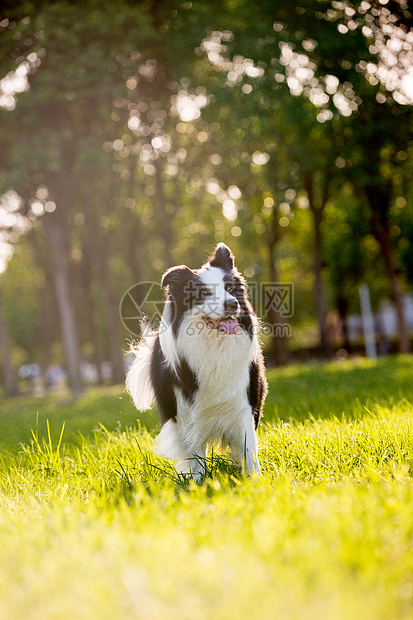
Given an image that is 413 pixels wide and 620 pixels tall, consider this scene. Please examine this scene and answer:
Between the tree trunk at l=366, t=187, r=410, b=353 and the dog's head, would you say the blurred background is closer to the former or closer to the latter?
the tree trunk at l=366, t=187, r=410, b=353

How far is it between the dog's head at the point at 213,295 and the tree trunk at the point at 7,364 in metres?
18.7

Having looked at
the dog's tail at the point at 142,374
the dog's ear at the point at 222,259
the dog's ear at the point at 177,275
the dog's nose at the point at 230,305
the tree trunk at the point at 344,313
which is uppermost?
the dog's ear at the point at 222,259

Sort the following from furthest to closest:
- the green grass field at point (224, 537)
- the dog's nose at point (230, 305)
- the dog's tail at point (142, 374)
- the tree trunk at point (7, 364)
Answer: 1. the tree trunk at point (7, 364)
2. the dog's tail at point (142, 374)
3. the dog's nose at point (230, 305)
4. the green grass field at point (224, 537)

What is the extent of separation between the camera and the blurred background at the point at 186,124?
15758 millimetres

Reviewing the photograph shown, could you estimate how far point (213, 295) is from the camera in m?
4.76

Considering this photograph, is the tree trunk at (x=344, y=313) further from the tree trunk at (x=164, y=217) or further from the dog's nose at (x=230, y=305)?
the dog's nose at (x=230, y=305)

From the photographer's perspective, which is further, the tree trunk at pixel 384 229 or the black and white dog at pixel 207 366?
the tree trunk at pixel 384 229

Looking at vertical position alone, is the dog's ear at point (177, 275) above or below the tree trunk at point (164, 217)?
below

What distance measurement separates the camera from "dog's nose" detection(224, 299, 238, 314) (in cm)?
Result: 465

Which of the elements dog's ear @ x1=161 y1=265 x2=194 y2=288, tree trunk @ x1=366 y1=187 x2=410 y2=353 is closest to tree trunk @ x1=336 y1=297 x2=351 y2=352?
tree trunk @ x1=366 y1=187 x2=410 y2=353

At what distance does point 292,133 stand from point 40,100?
8.41m

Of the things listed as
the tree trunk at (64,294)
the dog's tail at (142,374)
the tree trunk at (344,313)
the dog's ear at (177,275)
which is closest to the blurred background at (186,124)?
the tree trunk at (64,294)

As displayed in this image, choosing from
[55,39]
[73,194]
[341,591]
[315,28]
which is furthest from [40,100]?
[341,591]

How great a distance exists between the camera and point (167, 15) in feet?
56.7
